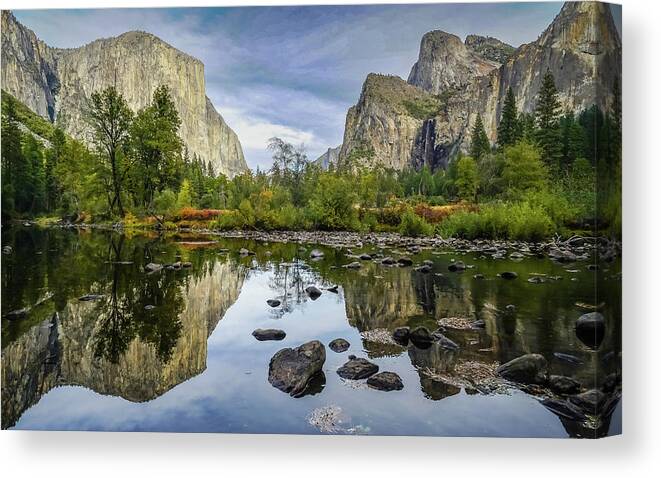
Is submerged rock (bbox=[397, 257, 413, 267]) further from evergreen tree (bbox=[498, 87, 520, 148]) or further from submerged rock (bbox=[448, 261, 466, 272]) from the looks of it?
evergreen tree (bbox=[498, 87, 520, 148])

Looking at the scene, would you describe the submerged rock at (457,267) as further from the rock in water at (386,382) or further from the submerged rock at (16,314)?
the submerged rock at (16,314)

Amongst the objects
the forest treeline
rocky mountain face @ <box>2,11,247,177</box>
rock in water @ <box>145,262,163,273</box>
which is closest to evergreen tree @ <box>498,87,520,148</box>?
the forest treeline

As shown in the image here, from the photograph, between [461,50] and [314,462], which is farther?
[461,50]

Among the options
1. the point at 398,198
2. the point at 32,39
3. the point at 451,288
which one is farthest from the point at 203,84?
the point at 451,288

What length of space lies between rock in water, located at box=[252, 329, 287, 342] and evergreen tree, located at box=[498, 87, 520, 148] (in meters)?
2.93

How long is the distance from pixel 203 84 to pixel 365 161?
1951 millimetres

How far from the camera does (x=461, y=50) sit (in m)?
4.15

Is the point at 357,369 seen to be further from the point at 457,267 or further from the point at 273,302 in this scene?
the point at 457,267

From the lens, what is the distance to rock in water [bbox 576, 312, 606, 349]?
3.84 meters

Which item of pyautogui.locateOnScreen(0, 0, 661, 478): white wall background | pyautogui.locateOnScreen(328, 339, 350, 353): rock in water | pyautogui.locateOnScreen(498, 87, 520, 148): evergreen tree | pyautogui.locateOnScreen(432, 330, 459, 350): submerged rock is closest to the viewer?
pyautogui.locateOnScreen(0, 0, 661, 478): white wall background

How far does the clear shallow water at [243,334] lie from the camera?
384 centimetres

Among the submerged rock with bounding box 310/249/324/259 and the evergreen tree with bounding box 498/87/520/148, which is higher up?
the evergreen tree with bounding box 498/87/520/148

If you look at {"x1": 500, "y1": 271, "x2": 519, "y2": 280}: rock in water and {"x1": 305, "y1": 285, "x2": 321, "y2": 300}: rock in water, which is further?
{"x1": 305, "y1": 285, "x2": 321, "y2": 300}: rock in water

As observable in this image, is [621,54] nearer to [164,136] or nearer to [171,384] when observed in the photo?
[164,136]
